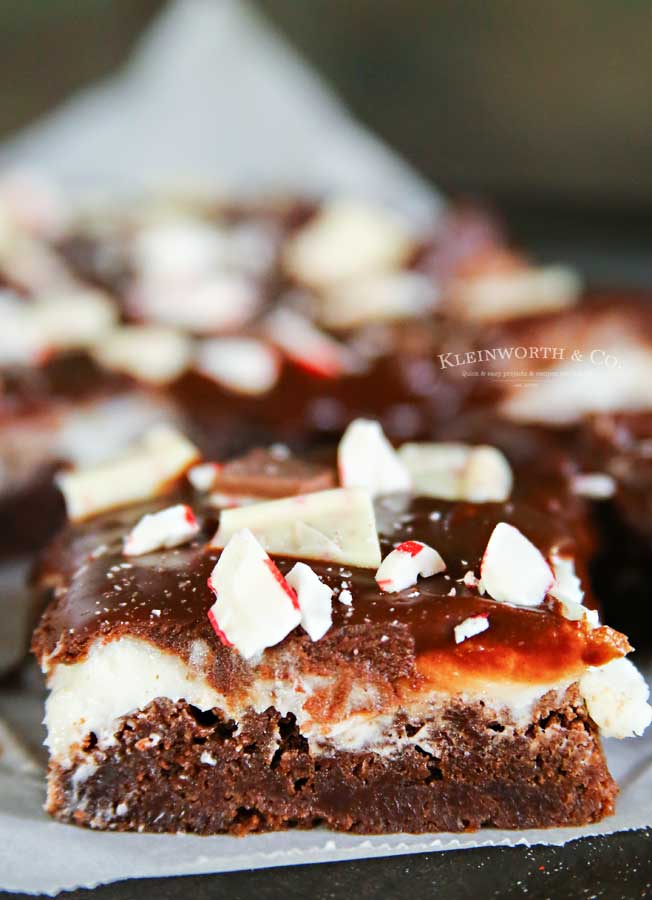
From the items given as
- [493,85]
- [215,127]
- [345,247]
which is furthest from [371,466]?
[493,85]

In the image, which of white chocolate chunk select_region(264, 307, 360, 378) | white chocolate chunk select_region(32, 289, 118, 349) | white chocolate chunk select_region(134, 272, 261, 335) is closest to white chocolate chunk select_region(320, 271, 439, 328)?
white chocolate chunk select_region(264, 307, 360, 378)

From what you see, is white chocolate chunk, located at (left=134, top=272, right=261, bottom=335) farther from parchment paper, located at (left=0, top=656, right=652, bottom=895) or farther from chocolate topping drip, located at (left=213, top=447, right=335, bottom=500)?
parchment paper, located at (left=0, top=656, right=652, bottom=895)

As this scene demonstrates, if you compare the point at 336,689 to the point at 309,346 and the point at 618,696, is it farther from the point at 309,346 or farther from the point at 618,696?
the point at 309,346

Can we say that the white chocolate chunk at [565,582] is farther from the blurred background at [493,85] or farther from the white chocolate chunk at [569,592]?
the blurred background at [493,85]

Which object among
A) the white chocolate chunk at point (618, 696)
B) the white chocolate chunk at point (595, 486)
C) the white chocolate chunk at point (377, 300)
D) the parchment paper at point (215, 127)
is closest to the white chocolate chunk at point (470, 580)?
the white chocolate chunk at point (618, 696)

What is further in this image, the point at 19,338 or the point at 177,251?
the point at 177,251

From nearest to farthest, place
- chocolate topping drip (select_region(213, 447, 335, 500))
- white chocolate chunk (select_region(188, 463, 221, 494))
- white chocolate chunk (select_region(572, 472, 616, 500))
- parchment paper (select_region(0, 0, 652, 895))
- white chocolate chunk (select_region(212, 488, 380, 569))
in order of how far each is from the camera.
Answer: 1. white chocolate chunk (select_region(212, 488, 380, 569))
2. chocolate topping drip (select_region(213, 447, 335, 500))
3. white chocolate chunk (select_region(188, 463, 221, 494))
4. white chocolate chunk (select_region(572, 472, 616, 500))
5. parchment paper (select_region(0, 0, 652, 895))
